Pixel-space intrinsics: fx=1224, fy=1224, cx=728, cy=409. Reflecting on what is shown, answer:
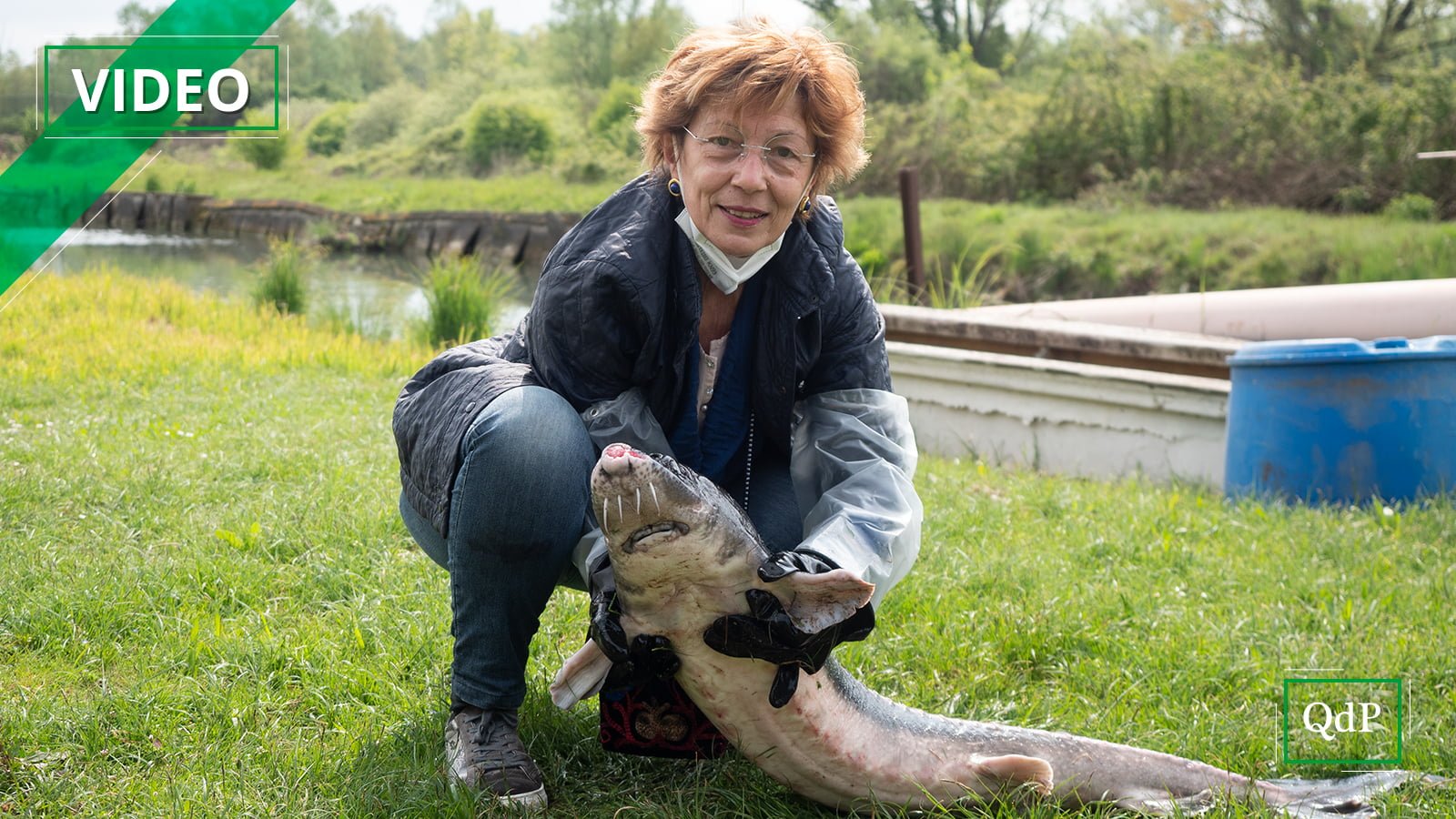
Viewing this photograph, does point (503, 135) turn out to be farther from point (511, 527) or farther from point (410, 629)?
point (511, 527)

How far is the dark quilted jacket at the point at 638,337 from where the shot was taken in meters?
2.24

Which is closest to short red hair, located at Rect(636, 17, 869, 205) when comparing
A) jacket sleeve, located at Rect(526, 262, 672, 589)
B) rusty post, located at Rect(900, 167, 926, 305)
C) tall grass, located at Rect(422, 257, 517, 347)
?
jacket sleeve, located at Rect(526, 262, 672, 589)

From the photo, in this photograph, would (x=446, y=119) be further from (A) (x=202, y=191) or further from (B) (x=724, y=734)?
(B) (x=724, y=734)

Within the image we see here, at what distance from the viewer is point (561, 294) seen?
2.26m

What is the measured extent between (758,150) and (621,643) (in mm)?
952

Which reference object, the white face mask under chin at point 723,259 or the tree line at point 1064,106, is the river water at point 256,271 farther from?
→ the white face mask under chin at point 723,259

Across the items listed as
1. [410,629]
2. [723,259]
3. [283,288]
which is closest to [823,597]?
[723,259]

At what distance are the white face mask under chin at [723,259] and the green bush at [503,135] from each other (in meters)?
37.7

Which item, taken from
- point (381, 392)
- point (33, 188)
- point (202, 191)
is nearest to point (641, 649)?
point (381, 392)

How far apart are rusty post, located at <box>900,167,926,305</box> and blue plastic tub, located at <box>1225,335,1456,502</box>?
5421mm

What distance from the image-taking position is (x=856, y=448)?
7.69ft

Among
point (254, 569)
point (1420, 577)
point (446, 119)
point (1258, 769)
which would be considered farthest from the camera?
point (446, 119)

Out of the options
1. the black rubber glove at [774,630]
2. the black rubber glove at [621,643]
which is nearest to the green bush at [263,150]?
the black rubber glove at [621,643]

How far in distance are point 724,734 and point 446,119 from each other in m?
44.6
